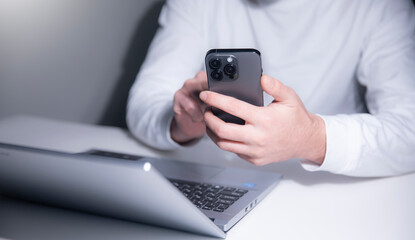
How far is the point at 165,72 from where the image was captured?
3.19 ft

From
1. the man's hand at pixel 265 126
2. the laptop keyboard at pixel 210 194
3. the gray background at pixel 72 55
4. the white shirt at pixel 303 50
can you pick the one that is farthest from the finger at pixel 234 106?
the gray background at pixel 72 55

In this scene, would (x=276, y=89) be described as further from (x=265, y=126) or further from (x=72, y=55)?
(x=72, y=55)

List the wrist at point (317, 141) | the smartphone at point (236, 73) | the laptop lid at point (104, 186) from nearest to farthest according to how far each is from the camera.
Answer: the laptop lid at point (104, 186) < the smartphone at point (236, 73) < the wrist at point (317, 141)

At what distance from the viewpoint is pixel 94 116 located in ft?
4.91

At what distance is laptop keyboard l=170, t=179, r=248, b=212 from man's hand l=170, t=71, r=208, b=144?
0.14 meters

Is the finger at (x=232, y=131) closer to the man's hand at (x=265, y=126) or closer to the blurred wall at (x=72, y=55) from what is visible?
the man's hand at (x=265, y=126)

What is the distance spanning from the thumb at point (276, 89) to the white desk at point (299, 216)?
15cm

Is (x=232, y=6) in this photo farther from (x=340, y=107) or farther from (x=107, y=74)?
(x=107, y=74)

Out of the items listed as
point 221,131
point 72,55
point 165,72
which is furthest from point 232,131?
point 72,55

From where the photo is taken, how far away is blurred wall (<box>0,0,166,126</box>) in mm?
1031

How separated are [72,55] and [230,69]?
0.89 metres

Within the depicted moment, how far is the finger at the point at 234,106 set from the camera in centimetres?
52

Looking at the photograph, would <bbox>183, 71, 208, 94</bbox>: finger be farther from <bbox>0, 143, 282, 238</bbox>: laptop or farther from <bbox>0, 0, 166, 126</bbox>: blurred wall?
<bbox>0, 0, 166, 126</bbox>: blurred wall

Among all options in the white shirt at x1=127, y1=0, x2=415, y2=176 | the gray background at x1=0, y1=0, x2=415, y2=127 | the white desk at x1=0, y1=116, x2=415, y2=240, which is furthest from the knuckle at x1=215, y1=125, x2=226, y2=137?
the gray background at x1=0, y1=0, x2=415, y2=127
